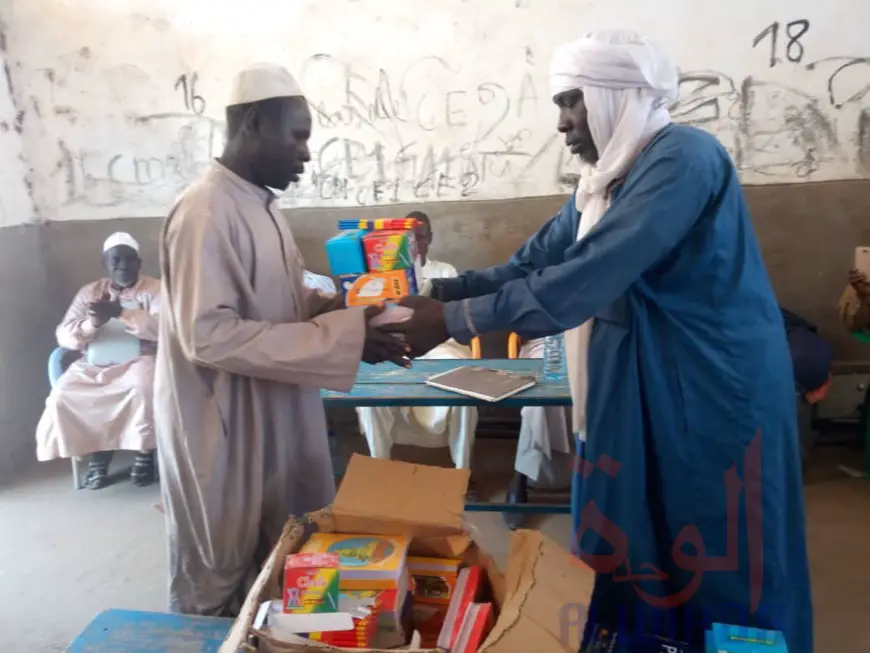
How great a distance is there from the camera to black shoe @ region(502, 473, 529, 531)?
3.30m

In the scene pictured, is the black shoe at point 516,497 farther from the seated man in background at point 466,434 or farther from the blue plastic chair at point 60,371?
the blue plastic chair at point 60,371

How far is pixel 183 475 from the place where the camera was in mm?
1659

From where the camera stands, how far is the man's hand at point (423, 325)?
5.70 feet

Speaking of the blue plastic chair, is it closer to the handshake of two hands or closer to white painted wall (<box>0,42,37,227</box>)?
white painted wall (<box>0,42,37,227</box>)

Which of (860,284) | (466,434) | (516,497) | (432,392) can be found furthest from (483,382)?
(860,284)

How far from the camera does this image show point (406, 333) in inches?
68.0

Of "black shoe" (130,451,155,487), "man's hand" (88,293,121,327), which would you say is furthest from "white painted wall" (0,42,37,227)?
"black shoe" (130,451,155,487)

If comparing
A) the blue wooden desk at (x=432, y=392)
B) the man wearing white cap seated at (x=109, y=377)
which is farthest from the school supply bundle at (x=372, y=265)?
the man wearing white cap seated at (x=109, y=377)

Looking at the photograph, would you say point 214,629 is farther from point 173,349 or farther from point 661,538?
point 661,538

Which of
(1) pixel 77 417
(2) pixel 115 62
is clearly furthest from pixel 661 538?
(2) pixel 115 62

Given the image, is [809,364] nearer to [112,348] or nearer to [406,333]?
[406,333]

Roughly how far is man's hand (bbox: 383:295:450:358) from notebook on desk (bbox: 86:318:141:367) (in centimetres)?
265

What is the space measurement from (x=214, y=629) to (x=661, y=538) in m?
1.05

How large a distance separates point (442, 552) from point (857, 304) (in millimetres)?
2854
